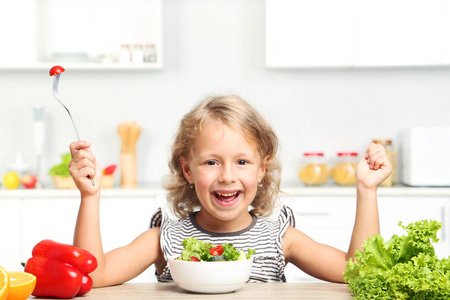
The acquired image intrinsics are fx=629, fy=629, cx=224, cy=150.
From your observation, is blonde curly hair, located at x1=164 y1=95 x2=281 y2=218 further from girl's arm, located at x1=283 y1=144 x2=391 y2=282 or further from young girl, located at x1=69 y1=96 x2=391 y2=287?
girl's arm, located at x1=283 y1=144 x2=391 y2=282

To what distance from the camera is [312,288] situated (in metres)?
1.14

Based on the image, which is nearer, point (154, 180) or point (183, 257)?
point (183, 257)

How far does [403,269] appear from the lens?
898 mm

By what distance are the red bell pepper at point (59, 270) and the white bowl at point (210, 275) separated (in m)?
0.17

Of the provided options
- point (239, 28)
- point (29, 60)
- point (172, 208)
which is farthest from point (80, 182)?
point (239, 28)

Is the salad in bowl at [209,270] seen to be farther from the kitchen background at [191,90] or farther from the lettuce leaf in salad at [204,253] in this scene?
the kitchen background at [191,90]

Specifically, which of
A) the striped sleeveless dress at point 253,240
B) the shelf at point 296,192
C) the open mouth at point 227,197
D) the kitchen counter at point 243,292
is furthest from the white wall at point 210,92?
the kitchen counter at point 243,292

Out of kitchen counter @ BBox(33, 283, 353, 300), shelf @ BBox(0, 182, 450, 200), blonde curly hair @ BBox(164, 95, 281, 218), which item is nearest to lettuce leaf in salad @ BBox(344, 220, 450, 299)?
kitchen counter @ BBox(33, 283, 353, 300)

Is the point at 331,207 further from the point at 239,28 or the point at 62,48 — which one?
the point at 62,48

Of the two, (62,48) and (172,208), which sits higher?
(62,48)

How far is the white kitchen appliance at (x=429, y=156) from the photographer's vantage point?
313 centimetres

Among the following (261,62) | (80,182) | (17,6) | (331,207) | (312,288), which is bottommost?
(331,207)

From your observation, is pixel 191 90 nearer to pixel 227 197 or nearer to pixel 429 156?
pixel 429 156

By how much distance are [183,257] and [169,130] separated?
2.52m
